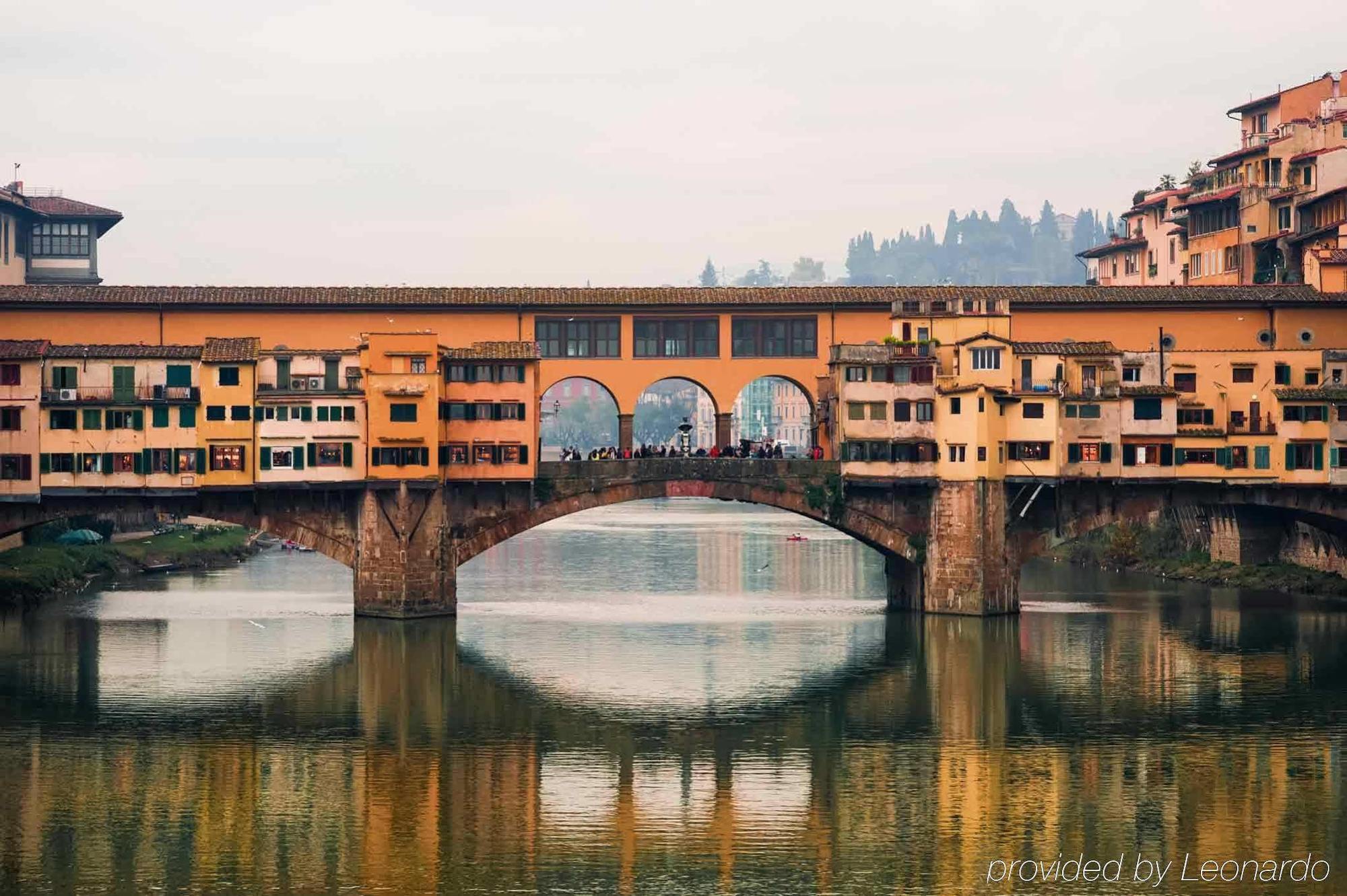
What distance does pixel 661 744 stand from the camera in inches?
2562

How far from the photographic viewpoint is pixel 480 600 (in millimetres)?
103438

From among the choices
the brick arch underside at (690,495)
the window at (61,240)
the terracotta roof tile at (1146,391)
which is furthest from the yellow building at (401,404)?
the window at (61,240)

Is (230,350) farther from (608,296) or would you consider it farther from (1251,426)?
(1251,426)

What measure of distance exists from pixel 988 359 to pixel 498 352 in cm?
2120

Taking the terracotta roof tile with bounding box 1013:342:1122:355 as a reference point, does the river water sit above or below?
below

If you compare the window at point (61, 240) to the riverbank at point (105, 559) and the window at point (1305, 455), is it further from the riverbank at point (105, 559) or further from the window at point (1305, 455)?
the window at point (1305, 455)

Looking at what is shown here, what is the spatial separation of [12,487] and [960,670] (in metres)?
40.2

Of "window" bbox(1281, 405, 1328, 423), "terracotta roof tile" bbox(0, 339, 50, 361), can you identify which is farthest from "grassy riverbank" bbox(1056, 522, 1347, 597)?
"terracotta roof tile" bbox(0, 339, 50, 361)

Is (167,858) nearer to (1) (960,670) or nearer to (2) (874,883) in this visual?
(2) (874,883)

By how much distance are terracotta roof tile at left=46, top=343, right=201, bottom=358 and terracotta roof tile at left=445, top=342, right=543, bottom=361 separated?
11068mm

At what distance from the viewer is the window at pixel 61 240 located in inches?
5423

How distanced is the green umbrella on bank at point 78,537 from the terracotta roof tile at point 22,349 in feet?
84.4

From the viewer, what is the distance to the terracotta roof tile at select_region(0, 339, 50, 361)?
8856cm

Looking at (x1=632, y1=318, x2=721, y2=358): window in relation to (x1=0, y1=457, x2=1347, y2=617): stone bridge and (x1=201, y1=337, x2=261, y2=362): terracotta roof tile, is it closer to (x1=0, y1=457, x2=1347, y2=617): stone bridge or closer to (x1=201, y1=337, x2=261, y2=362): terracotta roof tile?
(x1=0, y1=457, x2=1347, y2=617): stone bridge
